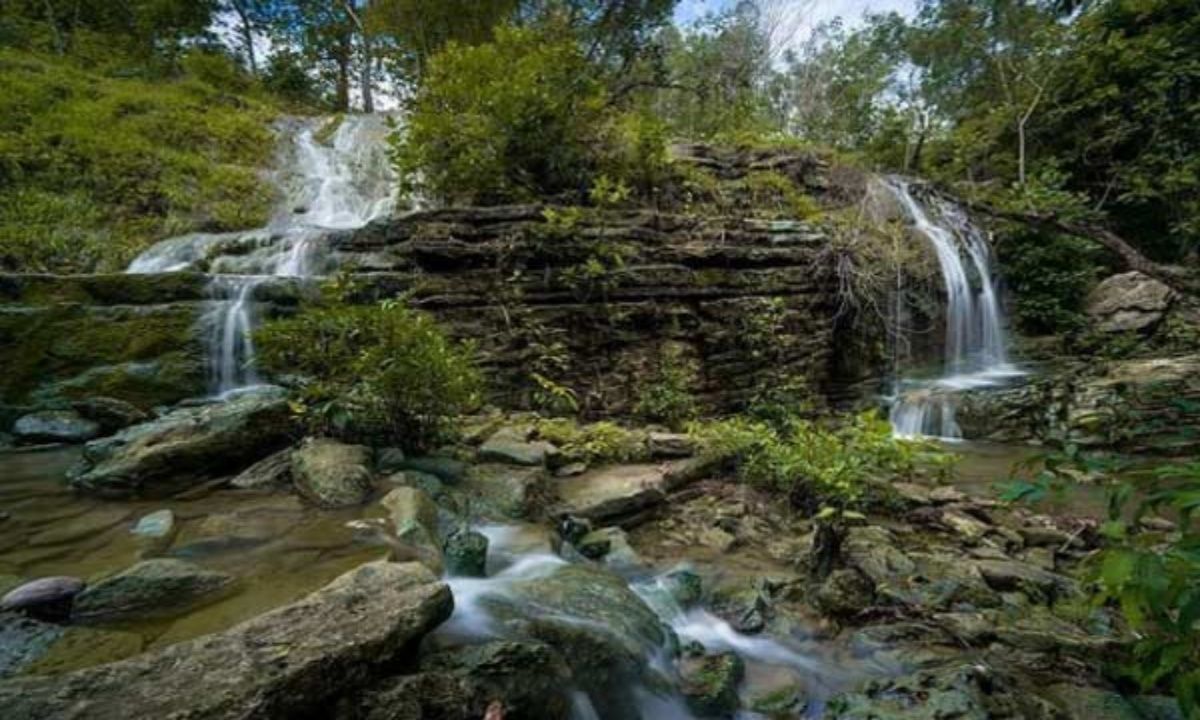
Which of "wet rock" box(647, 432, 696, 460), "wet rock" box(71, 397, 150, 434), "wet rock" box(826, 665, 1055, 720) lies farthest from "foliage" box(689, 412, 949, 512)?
"wet rock" box(71, 397, 150, 434)

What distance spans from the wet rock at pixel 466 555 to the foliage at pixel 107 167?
904 centimetres

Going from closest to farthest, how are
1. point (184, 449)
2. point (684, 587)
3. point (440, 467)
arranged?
1. point (684, 587)
2. point (184, 449)
3. point (440, 467)

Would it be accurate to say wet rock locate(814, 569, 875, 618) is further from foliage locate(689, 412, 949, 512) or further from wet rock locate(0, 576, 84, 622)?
wet rock locate(0, 576, 84, 622)

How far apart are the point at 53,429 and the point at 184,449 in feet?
6.93

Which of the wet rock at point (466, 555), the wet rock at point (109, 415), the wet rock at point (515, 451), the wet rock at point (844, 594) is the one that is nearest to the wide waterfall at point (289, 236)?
the wet rock at point (109, 415)

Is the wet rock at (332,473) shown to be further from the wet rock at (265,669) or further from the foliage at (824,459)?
the foliage at (824,459)

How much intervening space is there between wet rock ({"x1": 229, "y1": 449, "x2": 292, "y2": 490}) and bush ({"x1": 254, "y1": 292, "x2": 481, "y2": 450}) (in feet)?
1.35

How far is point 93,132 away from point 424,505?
12.9 meters

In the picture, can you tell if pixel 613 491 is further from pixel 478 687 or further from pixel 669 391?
pixel 669 391

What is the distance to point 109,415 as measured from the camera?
550cm

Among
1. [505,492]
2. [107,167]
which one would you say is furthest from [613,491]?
[107,167]

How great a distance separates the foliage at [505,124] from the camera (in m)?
8.12

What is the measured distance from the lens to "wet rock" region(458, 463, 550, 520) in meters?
4.38

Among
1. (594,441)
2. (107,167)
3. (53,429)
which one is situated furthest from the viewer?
(107,167)
